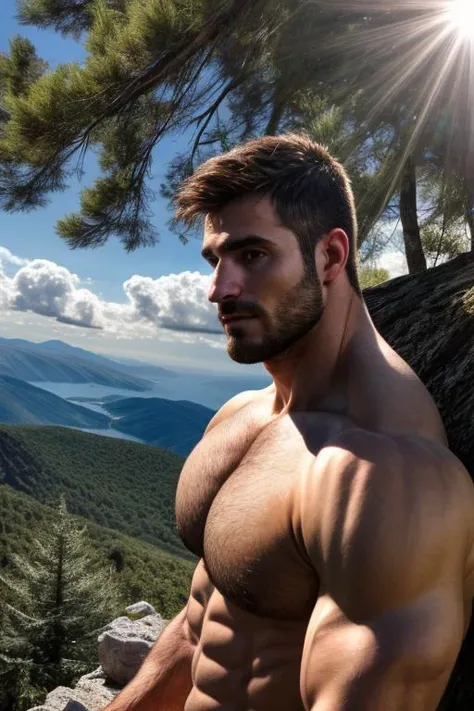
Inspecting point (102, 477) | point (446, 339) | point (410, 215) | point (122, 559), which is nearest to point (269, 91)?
point (410, 215)

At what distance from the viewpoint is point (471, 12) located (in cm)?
521

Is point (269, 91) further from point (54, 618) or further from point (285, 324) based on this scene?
point (54, 618)

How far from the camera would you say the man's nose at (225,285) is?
55.2 inches

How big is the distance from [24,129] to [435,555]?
6.06 meters

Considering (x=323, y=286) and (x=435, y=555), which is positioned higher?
(x=323, y=286)

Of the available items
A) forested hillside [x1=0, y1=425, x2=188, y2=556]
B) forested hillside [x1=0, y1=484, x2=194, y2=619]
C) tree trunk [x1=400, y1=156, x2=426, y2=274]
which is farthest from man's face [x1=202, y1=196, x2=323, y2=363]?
forested hillside [x1=0, y1=425, x2=188, y2=556]

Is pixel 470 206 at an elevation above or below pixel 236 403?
above

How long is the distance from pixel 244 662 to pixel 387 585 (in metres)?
0.56

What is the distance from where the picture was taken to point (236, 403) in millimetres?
1934

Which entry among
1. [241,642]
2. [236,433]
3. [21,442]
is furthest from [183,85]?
[21,442]

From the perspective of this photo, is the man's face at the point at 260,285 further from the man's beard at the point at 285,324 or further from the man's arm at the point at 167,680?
the man's arm at the point at 167,680

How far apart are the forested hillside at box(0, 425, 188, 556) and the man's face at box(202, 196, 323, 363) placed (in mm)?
66508

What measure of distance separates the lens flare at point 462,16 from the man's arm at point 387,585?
5351 millimetres

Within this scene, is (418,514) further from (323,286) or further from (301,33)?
(301,33)
